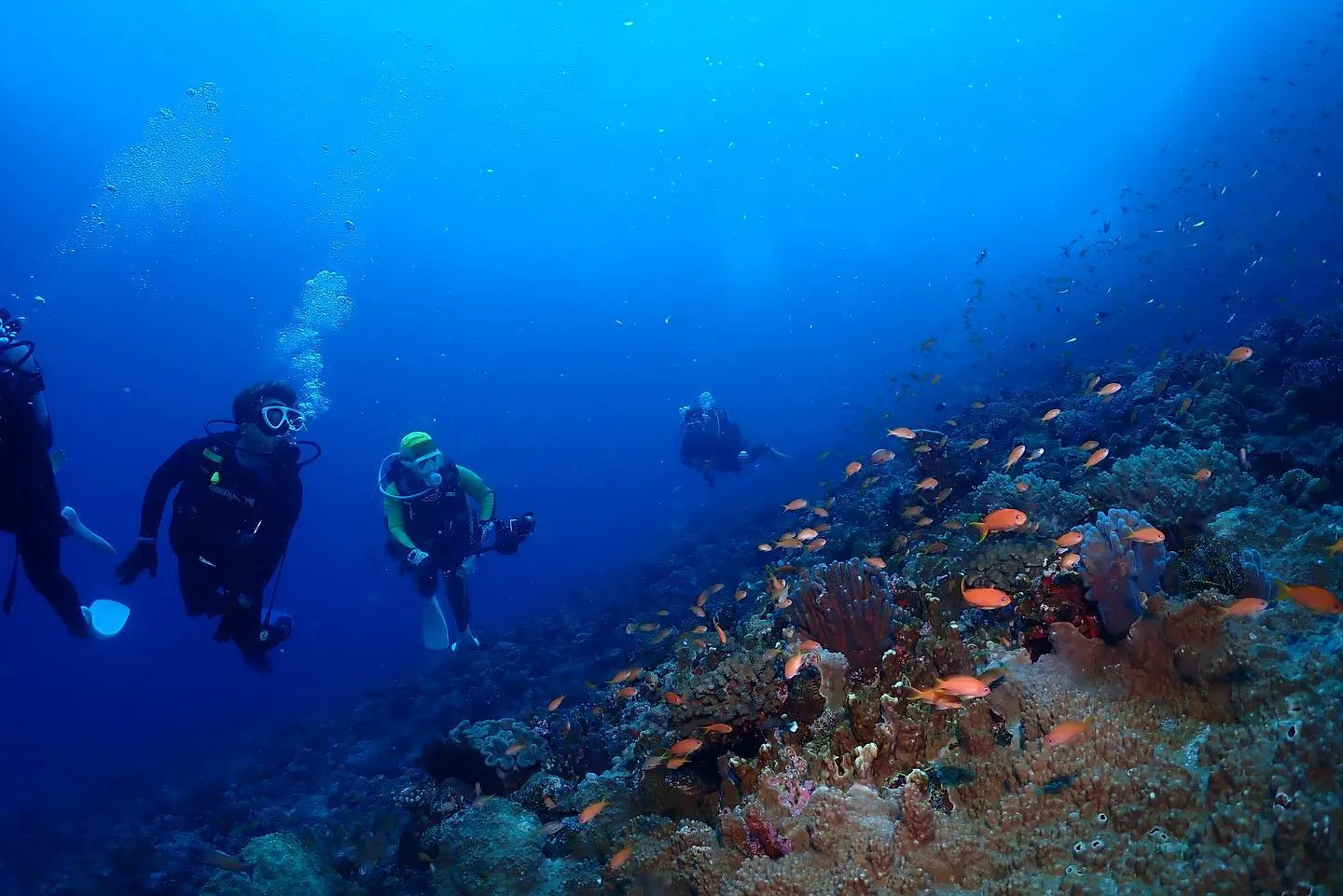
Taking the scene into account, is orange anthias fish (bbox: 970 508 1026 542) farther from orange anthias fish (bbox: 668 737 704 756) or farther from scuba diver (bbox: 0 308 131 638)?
scuba diver (bbox: 0 308 131 638)

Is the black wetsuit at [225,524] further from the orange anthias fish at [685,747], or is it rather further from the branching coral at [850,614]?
the branching coral at [850,614]

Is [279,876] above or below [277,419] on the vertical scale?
below

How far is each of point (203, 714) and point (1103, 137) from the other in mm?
137506

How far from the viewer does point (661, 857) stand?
363 cm

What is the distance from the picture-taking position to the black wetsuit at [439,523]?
1092 cm

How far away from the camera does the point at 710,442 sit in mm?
21031

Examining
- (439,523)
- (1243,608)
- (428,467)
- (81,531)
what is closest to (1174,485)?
(1243,608)

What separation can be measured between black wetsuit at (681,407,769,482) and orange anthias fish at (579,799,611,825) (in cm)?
1648

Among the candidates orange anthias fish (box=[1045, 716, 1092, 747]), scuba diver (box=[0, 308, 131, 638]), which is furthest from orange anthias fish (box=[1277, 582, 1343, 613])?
scuba diver (box=[0, 308, 131, 638])

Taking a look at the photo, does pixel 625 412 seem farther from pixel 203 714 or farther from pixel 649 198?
pixel 203 714

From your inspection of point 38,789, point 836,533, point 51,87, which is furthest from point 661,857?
point 51,87

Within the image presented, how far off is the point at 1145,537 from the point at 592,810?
4.22 metres

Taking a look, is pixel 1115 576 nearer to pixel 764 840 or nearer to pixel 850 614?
pixel 850 614

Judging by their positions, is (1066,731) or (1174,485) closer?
(1066,731)
